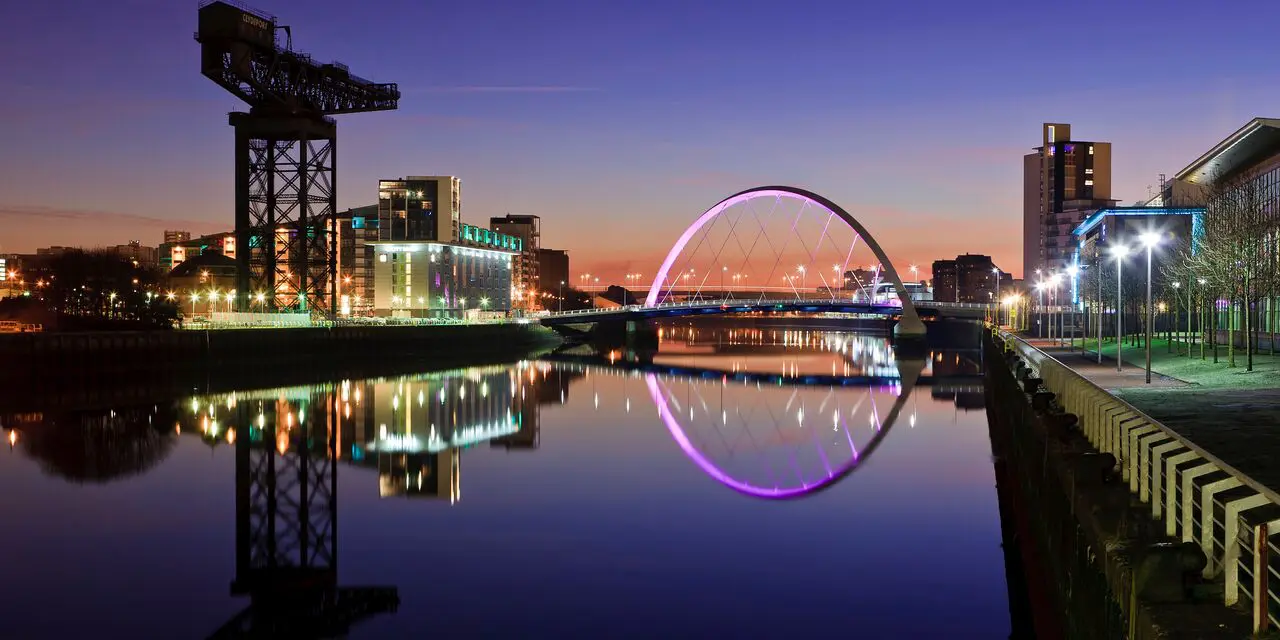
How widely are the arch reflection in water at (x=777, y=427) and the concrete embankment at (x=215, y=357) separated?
2157 centimetres

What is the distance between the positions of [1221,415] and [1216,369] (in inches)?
586

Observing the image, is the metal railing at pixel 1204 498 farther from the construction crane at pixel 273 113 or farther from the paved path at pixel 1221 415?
the construction crane at pixel 273 113

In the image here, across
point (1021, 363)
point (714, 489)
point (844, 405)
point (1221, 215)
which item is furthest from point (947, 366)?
point (714, 489)

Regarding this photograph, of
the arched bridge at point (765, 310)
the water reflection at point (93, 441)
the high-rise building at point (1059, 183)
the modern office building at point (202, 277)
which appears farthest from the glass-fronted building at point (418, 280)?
the high-rise building at point (1059, 183)

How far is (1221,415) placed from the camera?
20.3 metres

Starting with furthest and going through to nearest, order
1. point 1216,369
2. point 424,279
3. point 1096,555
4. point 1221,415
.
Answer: point 424,279, point 1216,369, point 1221,415, point 1096,555

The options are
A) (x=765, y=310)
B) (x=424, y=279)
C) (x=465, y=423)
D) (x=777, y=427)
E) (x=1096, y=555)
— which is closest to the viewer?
(x=1096, y=555)

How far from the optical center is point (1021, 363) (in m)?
34.0

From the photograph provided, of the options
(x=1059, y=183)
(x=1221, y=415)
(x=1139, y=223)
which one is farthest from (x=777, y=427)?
(x=1059, y=183)

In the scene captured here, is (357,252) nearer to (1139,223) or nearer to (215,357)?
(215,357)

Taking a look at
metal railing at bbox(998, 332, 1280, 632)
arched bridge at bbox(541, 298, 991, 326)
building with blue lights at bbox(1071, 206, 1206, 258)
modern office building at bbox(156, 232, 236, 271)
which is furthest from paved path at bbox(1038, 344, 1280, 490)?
modern office building at bbox(156, 232, 236, 271)

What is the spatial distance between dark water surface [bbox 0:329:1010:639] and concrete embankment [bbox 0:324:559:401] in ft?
32.9

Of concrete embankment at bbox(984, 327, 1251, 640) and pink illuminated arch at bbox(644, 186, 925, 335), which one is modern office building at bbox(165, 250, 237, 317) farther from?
concrete embankment at bbox(984, 327, 1251, 640)

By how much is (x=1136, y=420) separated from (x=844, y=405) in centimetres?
3892
